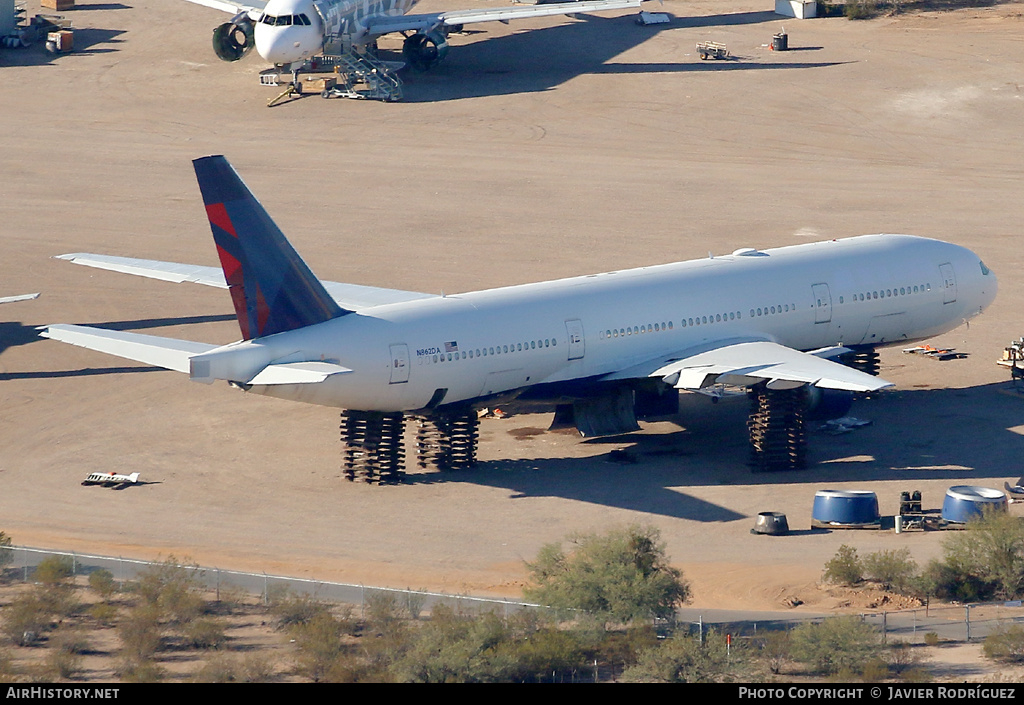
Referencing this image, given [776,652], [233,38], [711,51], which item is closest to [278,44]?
[233,38]

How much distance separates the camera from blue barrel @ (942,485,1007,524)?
40781 mm

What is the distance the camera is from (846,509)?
41.4 m

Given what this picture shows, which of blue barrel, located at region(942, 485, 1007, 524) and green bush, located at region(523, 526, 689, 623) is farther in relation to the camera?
A: blue barrel, located at region(942, 485, 1007, 524)

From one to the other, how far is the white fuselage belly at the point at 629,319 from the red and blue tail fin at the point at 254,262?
0.54 meters

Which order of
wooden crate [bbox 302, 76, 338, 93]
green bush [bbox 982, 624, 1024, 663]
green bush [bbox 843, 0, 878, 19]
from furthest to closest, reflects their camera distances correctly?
green bush [bbox 843, 0, 878, 19]
wooden crate [bbox 302, 76, 338, 93]
green bush [bbox 982, 624, 1024, 663]

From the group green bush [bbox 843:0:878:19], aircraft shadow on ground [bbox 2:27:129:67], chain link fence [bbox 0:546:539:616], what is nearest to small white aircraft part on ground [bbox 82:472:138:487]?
chain link fence [bbox 0:546:539:616]

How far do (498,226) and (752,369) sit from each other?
31.4m

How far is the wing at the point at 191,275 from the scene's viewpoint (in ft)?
165

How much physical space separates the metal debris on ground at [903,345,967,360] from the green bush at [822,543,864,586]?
2236cm

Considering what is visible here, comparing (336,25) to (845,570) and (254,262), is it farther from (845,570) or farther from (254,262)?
(845,570)

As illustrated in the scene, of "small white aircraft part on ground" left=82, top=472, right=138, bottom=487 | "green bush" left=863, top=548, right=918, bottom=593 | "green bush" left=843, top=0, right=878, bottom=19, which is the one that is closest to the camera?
"green bush" left=863, top=548, right=918, bottom=593

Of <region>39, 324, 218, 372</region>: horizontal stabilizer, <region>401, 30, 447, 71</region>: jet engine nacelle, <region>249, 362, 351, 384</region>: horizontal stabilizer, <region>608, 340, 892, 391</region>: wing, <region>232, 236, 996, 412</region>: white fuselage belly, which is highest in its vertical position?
<region>401, 30, 447, 71</region>: jet engine nacelle

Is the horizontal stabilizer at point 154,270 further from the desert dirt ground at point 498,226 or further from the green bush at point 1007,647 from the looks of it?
the green bush at point 1007,647

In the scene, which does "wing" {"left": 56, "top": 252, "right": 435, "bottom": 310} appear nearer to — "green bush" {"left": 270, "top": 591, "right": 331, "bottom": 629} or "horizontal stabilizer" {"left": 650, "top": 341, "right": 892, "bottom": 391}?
"horizontal stabilizer" {"left": 650, "top": 341, "right": 892, "bottom": 391}
